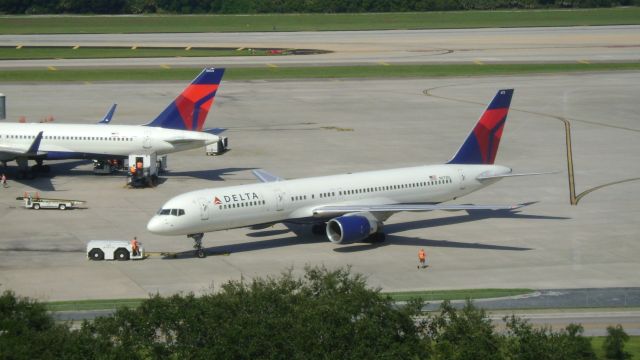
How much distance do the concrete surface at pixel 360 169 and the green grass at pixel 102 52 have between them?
29700mm

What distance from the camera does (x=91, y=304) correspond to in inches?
1992

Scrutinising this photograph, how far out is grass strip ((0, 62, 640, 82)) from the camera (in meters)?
138

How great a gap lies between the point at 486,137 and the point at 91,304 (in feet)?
96.7

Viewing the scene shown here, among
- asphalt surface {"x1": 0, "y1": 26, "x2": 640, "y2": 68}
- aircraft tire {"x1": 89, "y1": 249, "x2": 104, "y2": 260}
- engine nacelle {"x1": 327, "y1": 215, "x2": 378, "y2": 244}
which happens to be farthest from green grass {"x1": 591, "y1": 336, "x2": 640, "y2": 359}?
asphalt surface {"x1": 0, "y1": 26, "x2": 640, "y2": 68}

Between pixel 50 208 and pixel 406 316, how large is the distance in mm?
39097

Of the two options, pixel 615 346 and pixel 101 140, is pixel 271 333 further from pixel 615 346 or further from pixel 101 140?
pixel 101 140

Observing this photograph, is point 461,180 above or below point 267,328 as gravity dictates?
above

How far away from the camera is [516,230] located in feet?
217

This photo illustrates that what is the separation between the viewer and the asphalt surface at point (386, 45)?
154125 millimetres

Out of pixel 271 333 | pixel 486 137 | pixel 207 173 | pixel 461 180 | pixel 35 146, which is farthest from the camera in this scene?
pixel 207 173

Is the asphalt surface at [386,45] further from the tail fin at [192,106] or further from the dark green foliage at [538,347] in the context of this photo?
the dark green foliage at [538,347]

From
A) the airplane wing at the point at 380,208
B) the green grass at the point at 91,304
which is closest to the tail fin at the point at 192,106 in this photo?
the airplane wing at the point at 380,208

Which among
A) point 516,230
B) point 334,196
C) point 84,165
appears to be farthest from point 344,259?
point 84,165

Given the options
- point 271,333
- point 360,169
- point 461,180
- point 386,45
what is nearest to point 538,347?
point 271,333
